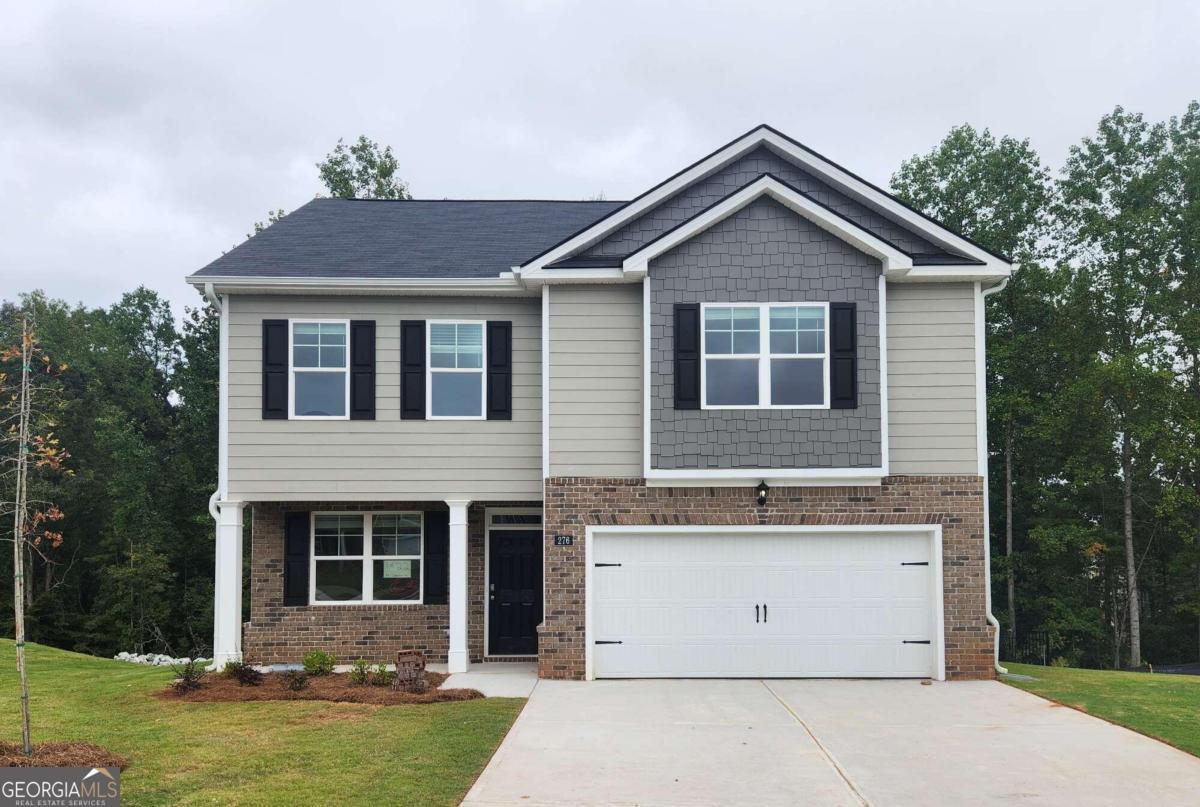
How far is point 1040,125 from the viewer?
90.2ft

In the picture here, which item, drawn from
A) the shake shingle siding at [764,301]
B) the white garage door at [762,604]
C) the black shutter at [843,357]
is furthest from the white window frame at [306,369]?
the black shutter at [843,357]

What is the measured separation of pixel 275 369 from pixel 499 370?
311 cm

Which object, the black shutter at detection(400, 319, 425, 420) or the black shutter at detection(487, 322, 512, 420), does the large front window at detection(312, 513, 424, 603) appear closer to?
the black shutter at detection(400, 319, 425, 420)

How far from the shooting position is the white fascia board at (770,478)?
42.2 ft

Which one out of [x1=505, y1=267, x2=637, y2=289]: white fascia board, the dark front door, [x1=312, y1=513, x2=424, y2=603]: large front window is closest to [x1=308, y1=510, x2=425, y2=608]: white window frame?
[x1=312, y1=513, x2=424, y2=603]: large front window

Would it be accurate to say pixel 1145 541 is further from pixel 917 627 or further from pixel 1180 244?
pixel 917 627

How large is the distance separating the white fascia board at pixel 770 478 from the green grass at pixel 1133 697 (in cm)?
330

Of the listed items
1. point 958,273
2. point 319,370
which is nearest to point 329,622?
point 319,370

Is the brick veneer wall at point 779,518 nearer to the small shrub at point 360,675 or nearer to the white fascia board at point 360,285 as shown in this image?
the small shrub at point 360,675

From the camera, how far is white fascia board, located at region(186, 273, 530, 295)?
44.7 feet

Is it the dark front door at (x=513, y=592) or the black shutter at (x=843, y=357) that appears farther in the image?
the dark front door at (x=513, y=592)

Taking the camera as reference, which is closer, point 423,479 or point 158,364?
point 423,479

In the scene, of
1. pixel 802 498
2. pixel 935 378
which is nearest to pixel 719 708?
pixel 802 498

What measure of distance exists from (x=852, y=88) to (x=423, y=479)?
47.9ft
